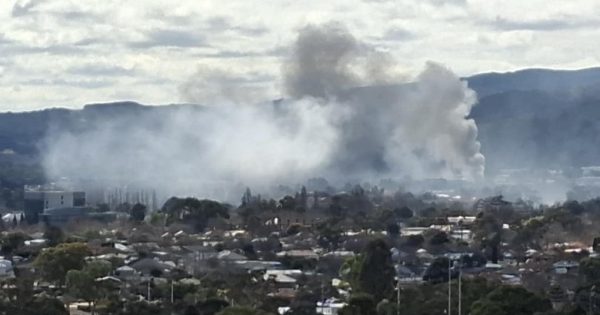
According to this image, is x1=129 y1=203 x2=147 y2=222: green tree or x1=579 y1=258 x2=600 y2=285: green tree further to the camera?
x1=129 y1=203 x2=147 y2=222: green tree

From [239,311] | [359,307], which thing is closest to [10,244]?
[359,307]

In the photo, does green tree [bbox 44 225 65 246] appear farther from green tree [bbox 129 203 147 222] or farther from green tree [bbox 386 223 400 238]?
green tree [bbox 129 203 147 222]

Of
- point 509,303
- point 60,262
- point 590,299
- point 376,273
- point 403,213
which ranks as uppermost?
point 403,213

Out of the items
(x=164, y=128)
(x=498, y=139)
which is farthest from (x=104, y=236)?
(x=498, y=139)

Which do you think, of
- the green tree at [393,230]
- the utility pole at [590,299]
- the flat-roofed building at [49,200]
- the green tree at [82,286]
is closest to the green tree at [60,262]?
the green tree at [82,286]

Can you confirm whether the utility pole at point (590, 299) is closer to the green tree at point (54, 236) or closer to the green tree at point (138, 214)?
the green tree at point (54, 236)

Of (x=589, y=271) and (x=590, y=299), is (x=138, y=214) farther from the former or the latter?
(x=590, y=299)

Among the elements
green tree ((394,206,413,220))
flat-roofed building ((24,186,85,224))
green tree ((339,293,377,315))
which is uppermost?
flat-roofed building ((24,186,85,224))

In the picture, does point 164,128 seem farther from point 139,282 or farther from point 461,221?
point 139,282

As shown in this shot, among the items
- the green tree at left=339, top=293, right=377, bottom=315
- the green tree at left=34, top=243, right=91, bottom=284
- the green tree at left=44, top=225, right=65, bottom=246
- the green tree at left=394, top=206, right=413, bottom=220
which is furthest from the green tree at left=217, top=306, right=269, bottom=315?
the green tree at left=394, top=206, right=413, bottom=220

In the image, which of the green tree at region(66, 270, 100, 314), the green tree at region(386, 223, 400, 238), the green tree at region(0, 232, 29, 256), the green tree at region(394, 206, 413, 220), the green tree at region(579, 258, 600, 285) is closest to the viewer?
the green tree at region(66, 270, 100, 314)
